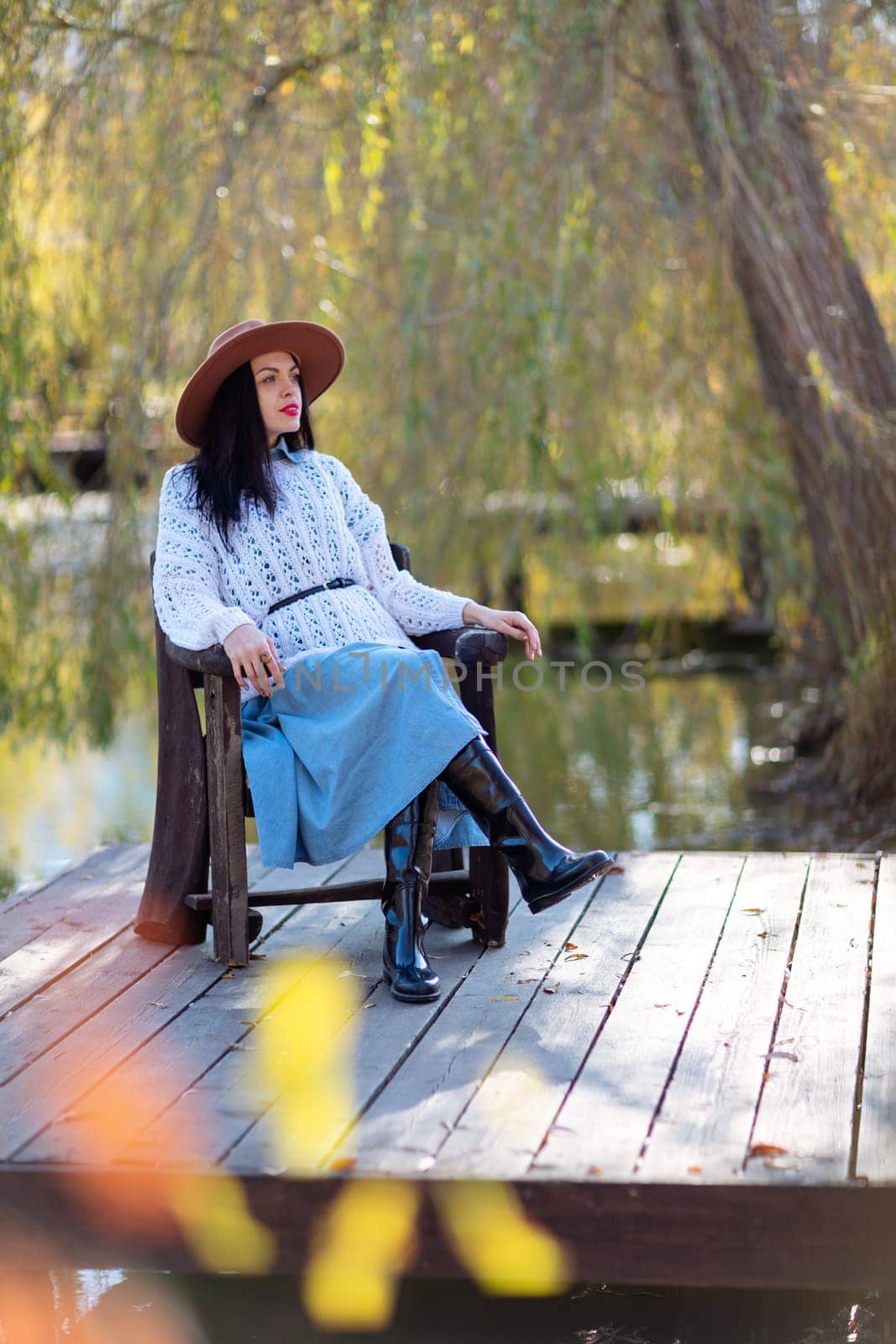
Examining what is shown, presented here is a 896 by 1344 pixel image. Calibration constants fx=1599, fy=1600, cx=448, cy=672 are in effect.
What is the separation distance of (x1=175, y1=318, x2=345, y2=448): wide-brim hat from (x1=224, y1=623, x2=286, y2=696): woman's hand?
0.54m

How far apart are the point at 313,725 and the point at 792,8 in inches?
124

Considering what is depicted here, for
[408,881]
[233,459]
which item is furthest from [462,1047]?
[233,459]

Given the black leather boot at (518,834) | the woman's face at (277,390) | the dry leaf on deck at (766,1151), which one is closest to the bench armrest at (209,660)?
the black leather boot at (518,834)

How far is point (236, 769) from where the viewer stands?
2.81 meters

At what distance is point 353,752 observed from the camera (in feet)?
9.01

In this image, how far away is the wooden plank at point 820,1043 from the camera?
2039 mm

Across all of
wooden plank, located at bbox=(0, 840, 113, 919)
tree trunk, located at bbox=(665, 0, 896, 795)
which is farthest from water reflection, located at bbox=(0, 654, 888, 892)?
tree trunk, located at bbox=(665, 0, 896, 795)

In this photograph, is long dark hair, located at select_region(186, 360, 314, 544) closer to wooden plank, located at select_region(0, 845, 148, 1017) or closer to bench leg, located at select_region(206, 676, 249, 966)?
bench leg, located at select_region(206, 676, 249, 966)

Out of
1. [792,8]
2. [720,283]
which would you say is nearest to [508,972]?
[720,283]

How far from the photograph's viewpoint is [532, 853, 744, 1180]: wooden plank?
2.06 m

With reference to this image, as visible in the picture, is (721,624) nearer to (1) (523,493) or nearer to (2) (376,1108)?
(1) (523,493)

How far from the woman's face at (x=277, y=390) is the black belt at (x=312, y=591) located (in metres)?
0.31

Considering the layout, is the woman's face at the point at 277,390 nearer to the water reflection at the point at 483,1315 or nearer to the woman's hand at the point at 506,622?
the woman's hand at the point at 506,622

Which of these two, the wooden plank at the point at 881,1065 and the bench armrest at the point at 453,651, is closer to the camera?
the wooden plank at the point at 881,1065
